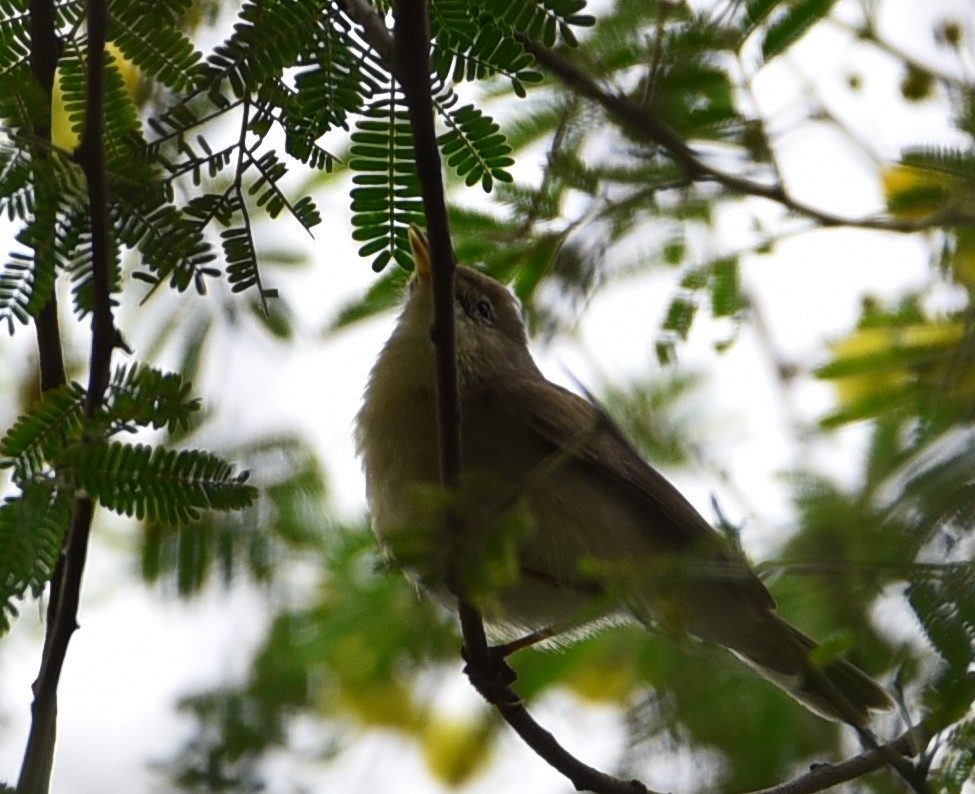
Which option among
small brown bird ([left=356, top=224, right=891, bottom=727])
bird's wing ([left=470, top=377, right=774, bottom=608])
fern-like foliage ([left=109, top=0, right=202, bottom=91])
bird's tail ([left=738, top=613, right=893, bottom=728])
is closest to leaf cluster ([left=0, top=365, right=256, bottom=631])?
fern-like foliage ([left=109, top=0, right=202, bottom=91])

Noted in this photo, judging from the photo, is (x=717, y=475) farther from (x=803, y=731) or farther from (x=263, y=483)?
(x=263, y=483)

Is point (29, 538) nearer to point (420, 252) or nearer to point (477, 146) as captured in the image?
point (477, 146)

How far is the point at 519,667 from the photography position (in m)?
5.95

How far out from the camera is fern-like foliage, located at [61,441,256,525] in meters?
3.06

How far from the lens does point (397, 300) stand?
17.9 feet

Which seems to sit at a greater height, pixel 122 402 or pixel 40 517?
pixel 122 402

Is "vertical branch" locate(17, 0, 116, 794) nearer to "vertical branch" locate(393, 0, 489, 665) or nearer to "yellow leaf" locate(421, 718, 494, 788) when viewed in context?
"vertical branch" locate(393, 0, 489, 665)

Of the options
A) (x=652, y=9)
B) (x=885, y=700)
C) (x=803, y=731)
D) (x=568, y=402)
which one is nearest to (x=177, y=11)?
(x=652, y=9)

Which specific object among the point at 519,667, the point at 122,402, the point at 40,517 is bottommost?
the point at 40,517

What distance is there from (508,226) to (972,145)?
1.65 meters

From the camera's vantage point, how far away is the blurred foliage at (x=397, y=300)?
3.05 meters

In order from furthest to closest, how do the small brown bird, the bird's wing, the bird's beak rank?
the bird's wing → the small brown bird → the bird's beak

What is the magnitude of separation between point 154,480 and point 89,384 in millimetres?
278

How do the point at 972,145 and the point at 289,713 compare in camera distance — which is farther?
the point at 289,713
